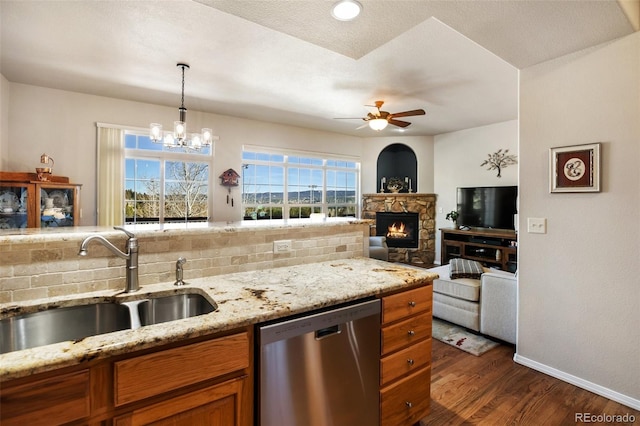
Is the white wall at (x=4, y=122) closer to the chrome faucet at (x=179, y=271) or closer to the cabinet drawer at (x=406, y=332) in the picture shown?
the chrome faucet at (x=179, y=271)

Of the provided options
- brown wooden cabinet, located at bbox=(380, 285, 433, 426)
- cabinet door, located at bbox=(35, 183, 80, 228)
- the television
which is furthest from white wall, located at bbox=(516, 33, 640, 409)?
cabinet door, located at bbox=(35, 183, 80, 228)

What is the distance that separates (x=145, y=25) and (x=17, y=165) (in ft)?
9.34

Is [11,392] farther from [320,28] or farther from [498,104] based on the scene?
[498,104]

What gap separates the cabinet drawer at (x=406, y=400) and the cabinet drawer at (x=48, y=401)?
4.12 ft

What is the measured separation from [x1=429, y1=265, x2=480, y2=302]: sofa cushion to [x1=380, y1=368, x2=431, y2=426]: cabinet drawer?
50.9 inches

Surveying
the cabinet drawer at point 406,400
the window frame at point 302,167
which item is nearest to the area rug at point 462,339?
the cabinet drawer at point 406,400

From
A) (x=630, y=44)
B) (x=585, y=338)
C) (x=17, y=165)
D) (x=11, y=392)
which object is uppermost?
(x=630, y=44)

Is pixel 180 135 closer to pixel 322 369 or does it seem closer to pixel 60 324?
pixel 60 324

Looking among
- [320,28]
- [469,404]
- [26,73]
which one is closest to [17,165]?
[26,73]

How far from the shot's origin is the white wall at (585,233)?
1961mm

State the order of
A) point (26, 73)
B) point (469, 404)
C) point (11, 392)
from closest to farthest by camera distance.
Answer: point (11, 392)
point (469, 404)
point (26, 73)

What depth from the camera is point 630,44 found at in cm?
193

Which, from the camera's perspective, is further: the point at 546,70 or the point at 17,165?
the point at 17,165

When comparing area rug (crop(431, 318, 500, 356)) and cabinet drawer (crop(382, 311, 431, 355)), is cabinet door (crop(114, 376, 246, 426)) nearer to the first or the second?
cabinet drawer (crop(382, 311, 431, 355))
